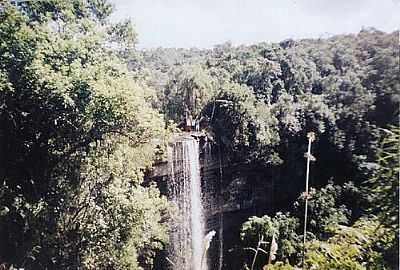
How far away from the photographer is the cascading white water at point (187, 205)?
7.21 feet

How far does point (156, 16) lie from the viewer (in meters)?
2.11

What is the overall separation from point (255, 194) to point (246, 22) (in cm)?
75

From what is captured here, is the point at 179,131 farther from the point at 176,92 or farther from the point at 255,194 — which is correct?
the point at 255,194

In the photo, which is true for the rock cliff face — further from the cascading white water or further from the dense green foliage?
the dense green foliage

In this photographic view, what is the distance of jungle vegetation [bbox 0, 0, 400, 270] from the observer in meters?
2.05

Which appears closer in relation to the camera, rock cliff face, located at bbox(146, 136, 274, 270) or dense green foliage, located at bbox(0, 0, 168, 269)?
dense green foliage, located at bbox(0, 0, 168, 269)

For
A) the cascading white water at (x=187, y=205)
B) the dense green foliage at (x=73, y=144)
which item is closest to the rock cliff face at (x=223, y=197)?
the cascading white water at (x=187, y=205)

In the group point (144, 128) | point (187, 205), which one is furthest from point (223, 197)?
point (144, 128)

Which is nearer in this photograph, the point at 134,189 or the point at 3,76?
the point at 3,76

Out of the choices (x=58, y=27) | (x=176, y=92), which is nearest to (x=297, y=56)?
(x=176, y=92)

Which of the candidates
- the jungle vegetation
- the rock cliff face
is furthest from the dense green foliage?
the rock cliff face

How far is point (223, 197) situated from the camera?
2.26 meters

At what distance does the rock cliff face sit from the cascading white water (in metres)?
0.03

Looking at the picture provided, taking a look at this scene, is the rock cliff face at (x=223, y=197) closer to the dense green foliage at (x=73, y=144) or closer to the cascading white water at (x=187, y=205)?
the cascading white water at (x=187, y=205)
